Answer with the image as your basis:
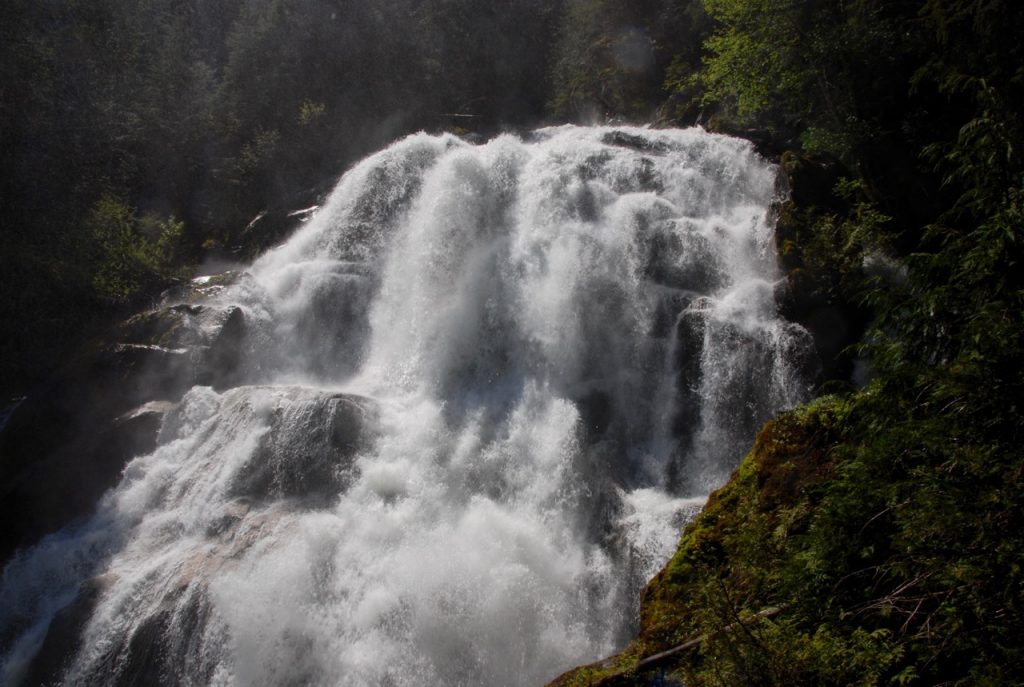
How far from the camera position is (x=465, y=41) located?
3167cm

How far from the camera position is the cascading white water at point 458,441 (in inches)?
363

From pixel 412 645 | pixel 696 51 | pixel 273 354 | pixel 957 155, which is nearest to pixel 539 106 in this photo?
pixel 696 51

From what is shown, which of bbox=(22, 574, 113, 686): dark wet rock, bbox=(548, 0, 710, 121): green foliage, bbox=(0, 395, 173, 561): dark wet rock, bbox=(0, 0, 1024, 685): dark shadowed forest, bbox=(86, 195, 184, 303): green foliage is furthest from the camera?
bbox=(548, 0, 710, 121): green foliage

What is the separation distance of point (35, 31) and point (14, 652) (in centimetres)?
2438

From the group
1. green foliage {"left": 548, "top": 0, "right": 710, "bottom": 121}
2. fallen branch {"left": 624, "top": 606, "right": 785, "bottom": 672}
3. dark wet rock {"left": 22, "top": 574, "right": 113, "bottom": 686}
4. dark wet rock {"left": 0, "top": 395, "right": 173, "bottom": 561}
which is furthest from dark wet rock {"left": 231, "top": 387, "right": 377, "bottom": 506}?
green foliage {"left": 548, "top": 0, "right": 710, "bottom": 121}

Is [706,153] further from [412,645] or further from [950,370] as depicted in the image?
[950,370]

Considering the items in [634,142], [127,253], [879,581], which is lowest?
[127,253]

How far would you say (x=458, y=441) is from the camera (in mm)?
12039

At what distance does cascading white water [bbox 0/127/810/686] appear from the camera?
9.22 metres

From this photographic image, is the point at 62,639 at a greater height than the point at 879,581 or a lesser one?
lesser

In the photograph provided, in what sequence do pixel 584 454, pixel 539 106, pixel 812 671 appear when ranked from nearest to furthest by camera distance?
pixel 812 671
pixel 584 454
pixel 539 106

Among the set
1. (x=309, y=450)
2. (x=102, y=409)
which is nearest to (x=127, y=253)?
(x=102, y=409)

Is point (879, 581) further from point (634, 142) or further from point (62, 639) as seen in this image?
point (634, 142)

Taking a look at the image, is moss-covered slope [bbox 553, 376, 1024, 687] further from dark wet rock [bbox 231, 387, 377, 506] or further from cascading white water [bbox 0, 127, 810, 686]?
dark wet rock [bbox 231, 387, 377, 506]
